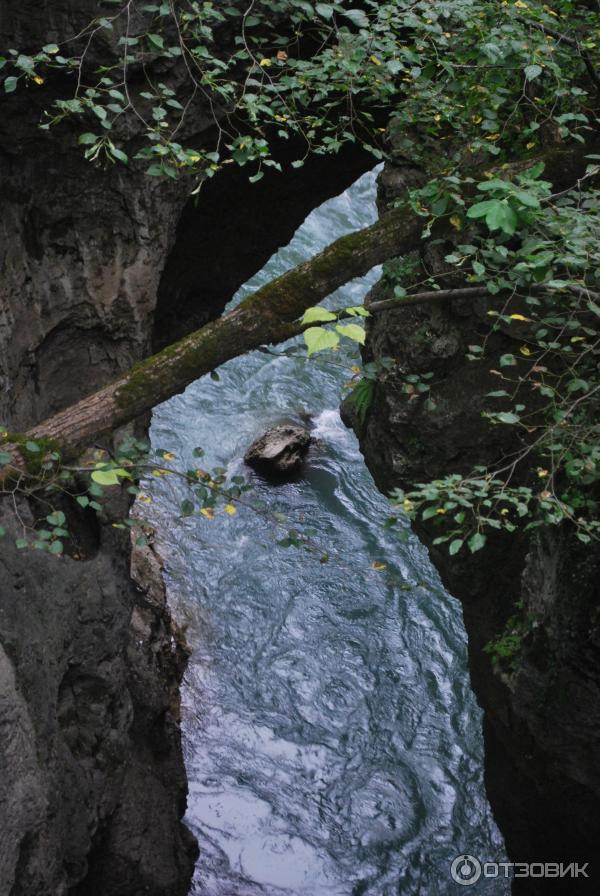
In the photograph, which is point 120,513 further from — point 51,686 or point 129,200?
point 129,200

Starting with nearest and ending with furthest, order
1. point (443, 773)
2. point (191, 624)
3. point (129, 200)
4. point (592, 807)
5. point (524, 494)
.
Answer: point (524, 494) → point (592, 807) → point (129, 200) → point (443, 773) → point (191, 624)

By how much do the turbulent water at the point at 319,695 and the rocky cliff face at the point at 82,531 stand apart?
114 centimetres

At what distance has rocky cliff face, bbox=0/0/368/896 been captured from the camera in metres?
4.27

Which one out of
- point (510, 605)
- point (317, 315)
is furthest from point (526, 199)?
point (510, 605)

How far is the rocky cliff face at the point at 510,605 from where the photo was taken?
4.59m

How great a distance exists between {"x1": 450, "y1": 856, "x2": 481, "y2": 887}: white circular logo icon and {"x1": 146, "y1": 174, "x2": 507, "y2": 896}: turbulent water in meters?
0.07

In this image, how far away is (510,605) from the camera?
5.43 m

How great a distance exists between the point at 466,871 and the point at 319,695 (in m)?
1.96

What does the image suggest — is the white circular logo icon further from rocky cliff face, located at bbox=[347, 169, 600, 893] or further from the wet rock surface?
the wet rock surface

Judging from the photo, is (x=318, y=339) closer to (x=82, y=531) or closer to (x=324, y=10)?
(x=324, y=10)

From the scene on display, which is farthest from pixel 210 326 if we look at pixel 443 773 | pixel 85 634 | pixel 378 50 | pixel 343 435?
pixel 343 435

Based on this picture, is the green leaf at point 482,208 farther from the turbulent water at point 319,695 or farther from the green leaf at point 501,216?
the turbulent water at point 319,695

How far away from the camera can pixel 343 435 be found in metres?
11.0

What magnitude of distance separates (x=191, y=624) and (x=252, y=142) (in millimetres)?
5451
